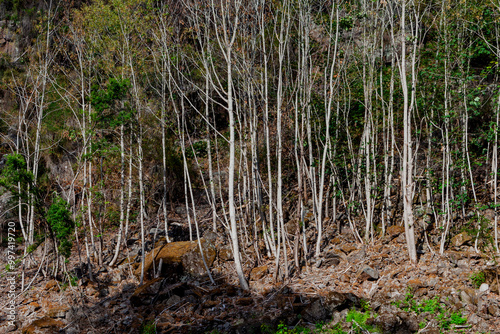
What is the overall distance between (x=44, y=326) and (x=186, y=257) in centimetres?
320

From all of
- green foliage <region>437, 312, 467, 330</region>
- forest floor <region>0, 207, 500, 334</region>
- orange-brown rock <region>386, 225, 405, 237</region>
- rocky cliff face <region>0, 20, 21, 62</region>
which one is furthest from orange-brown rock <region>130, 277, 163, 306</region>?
rocky cliff face <region>0, 20, 21, 62</region>

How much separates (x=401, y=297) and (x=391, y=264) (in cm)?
103

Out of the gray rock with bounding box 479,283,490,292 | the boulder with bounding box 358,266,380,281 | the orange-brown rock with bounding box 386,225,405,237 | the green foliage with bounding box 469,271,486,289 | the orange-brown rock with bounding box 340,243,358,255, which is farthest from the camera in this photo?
the orange-brown rock with bounding box 340,243,358,255

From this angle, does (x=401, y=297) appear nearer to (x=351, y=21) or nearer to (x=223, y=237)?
(x=223, y=237)

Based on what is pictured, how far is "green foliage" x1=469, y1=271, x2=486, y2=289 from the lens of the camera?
509 centimetres

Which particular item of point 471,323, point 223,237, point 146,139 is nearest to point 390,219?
point 471,323

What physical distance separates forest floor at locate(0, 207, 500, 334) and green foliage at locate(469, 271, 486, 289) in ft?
0.05

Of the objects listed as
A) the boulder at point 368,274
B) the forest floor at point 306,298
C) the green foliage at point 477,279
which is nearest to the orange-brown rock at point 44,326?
the forest floor at point 306,298

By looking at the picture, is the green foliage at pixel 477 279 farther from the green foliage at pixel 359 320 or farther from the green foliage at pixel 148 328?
the green foliage at pixel 148 328

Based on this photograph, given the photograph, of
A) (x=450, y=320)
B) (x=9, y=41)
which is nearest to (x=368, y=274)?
(x=450, y=320)

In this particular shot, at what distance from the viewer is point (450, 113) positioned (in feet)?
21.5

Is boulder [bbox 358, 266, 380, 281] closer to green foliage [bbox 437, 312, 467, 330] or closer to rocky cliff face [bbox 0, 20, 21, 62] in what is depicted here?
green foliage [bbox 437, 312, 467, 330]

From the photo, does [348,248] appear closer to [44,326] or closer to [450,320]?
[450,320]

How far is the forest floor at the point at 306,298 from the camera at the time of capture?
194 inches
